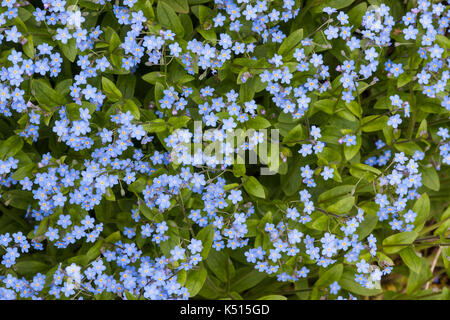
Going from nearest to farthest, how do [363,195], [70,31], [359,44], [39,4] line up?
[70,31] → [359,44] → [39,4] → [363,195]

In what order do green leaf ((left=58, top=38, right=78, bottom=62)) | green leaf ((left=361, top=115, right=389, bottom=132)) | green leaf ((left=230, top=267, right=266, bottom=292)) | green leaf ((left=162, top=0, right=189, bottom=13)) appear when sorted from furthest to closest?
green leaf ((left=230, top=267, right=266, bottom=292)) < green leaf ((left=361, top=115, right=389, bottom=132)) < green leaf ((left=162, top=0, right=189, bottom=13)) < green leaf ((left=58, top=38, right=78, bottom=62))

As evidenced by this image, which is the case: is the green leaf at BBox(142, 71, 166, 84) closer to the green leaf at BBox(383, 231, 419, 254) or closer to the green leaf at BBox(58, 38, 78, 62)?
the green leaf at BBox(58, 38, 78, 62)

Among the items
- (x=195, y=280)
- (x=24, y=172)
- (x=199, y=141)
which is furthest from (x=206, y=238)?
(x=24, y=172)

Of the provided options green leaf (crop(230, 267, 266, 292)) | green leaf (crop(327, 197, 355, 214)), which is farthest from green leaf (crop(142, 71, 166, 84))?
green leaf (crop(230, 267, 266, 292))

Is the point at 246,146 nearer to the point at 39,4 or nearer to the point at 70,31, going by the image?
the point at 70,31

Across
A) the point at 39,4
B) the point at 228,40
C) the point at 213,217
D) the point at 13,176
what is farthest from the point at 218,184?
the point at 39,4

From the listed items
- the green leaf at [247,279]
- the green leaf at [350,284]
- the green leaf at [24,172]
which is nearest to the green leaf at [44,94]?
the green leaf at [24,172]

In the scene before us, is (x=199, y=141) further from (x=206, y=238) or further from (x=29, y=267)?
(x=29, y=267)
